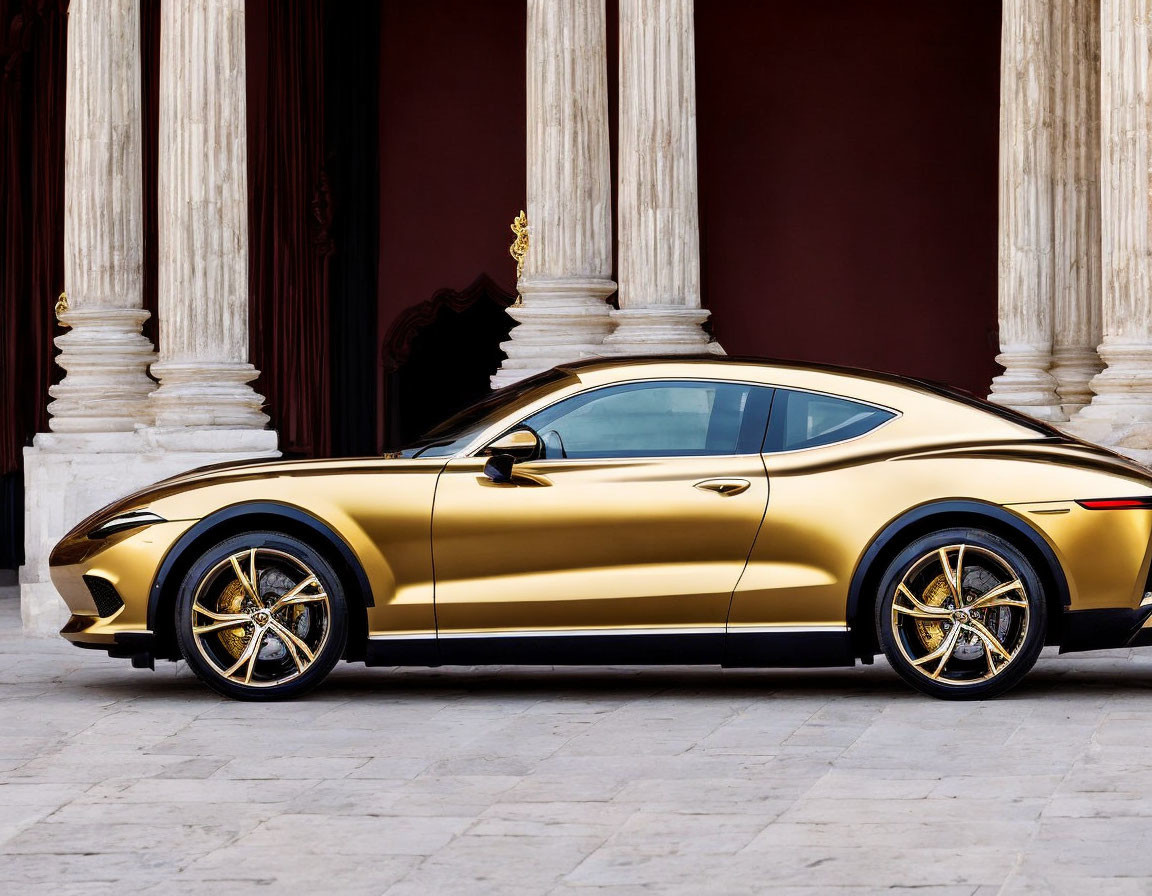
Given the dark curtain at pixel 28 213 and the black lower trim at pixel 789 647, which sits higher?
the dark curtain at pixel 28 213

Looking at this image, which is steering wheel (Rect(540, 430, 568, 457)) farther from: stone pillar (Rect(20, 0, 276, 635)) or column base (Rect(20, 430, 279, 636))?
stone pillar (Rect(20, 0, 276, 635))

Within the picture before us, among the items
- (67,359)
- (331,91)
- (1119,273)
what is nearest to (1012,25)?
(1119,273)

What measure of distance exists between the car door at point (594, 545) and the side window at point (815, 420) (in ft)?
0.62

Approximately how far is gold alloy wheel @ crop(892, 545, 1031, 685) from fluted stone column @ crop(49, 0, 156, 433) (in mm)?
6998

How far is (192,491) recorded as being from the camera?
794cm

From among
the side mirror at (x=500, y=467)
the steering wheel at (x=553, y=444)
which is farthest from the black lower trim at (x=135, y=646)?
the steering wheel at (x=553, y=444)

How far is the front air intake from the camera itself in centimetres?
793

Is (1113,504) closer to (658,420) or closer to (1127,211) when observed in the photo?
(658,420)

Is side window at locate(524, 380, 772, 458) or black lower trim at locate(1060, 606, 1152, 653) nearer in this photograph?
black lower trim at locate(1060, 606, 1152, 653)

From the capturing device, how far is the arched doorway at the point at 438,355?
20078 millimetres

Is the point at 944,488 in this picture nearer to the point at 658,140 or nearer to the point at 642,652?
the point at 642,652

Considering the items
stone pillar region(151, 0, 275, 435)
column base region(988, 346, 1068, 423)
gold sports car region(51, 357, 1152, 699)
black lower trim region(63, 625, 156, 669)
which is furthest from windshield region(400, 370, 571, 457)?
column base region(988, 346, 1068, 423)

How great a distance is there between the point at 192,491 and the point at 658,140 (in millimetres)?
5479

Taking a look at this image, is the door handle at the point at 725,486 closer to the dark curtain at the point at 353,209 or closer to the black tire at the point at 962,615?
the black tire at the point at 962,615
